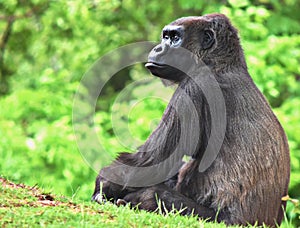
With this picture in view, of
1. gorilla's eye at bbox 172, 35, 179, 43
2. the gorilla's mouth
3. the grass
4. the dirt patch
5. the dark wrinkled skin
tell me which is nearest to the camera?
the grass

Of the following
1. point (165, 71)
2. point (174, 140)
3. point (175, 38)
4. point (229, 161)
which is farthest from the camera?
point (175, 38)

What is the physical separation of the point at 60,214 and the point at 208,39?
2.14 metres

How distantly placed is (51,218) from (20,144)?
5.65 metres

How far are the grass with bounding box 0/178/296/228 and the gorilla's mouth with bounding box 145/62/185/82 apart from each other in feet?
4.30

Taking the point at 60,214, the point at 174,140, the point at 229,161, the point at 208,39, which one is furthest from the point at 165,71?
the point at 60,214

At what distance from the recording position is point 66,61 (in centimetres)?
1251

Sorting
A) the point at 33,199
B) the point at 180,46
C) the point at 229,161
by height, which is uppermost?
the point at 180,46

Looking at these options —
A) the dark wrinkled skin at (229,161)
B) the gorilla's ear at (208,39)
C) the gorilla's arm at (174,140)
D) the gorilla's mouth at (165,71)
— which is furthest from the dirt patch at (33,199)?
the gorilla's ear at (208,39)

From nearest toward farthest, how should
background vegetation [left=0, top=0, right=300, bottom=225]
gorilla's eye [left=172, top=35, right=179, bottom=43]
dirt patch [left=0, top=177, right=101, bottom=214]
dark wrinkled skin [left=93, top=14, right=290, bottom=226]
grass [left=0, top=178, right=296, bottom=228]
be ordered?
grass [left=0, top=178, right=296, bottom=228] < dirt patch [left=0, top=177, right=101, bottom=214] < dark wrinkled skin [left=93, top=14, right=290, bottom=226] < gorilla's eye [left=172, top=35, right=179, bottom=43] < background vegetation [left=0, top=0, right=300, bottom=225]

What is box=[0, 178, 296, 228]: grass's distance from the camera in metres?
3.16

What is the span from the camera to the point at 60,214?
328cm

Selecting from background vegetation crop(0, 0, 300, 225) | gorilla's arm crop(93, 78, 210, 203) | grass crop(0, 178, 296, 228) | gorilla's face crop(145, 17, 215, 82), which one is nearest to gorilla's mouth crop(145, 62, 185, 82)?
gorilla's face crop(145, 17, 215, 82)

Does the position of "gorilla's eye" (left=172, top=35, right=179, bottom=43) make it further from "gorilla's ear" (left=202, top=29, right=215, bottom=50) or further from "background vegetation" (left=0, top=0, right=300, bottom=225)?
"background vegetation" (left=0, top=0, right=300, bottom=225)

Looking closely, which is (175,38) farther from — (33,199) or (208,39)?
(33,199)
